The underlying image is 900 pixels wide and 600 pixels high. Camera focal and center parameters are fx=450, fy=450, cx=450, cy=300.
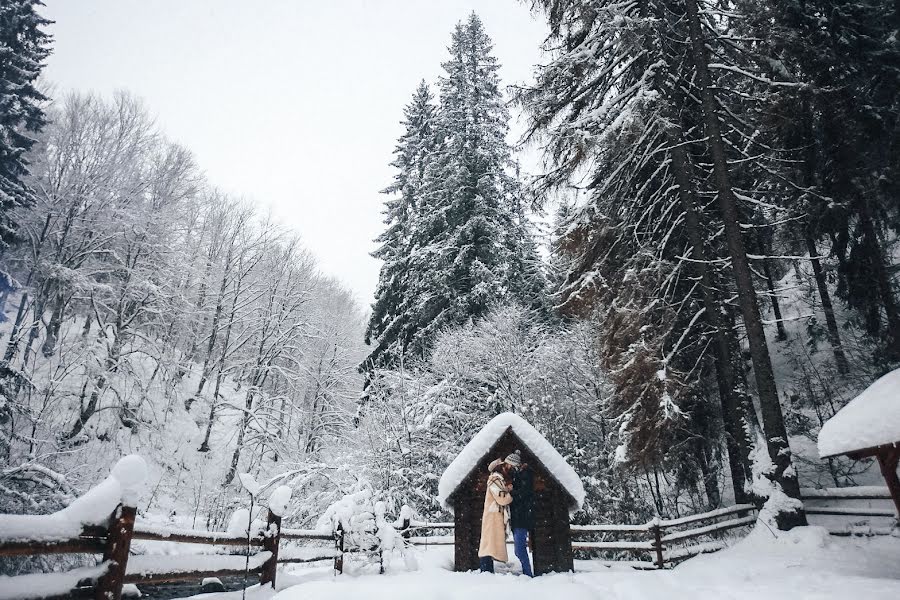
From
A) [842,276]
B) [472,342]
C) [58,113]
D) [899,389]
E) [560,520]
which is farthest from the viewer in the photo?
[58,113]

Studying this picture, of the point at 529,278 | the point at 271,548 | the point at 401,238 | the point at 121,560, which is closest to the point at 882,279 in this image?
the point at 529,278

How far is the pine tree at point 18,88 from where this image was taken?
1591 cm

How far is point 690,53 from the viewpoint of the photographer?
39.5 feet

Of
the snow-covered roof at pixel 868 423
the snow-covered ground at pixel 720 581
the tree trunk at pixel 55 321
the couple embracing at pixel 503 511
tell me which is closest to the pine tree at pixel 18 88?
the tree trunk at pixel 55 321

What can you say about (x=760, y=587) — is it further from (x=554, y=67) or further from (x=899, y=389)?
(x=554, y=67)

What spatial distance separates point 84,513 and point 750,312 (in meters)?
11.6

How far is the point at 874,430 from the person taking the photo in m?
5.79

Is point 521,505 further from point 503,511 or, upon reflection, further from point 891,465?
point 891,465

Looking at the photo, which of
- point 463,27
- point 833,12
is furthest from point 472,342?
point 463,27

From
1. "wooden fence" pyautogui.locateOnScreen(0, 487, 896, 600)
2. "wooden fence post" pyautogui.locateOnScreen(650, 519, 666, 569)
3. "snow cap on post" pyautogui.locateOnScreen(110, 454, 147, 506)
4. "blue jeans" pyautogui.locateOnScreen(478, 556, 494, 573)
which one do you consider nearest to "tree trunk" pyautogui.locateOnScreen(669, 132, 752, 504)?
"wooden fence" pyautogui.locateOnScreen(0, 487, 896, 600)

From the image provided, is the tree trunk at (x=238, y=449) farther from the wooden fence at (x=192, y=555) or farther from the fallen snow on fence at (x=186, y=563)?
the fallen snow on fence at (x=186, y=563)

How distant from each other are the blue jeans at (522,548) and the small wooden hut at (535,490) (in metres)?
1.27

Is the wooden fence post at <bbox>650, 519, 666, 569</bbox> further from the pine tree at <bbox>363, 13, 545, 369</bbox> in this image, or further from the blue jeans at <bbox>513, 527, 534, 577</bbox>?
the pine tree at <bbox>363, 13, 545, 369</bbox>

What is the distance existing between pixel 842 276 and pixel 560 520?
12344 mm
